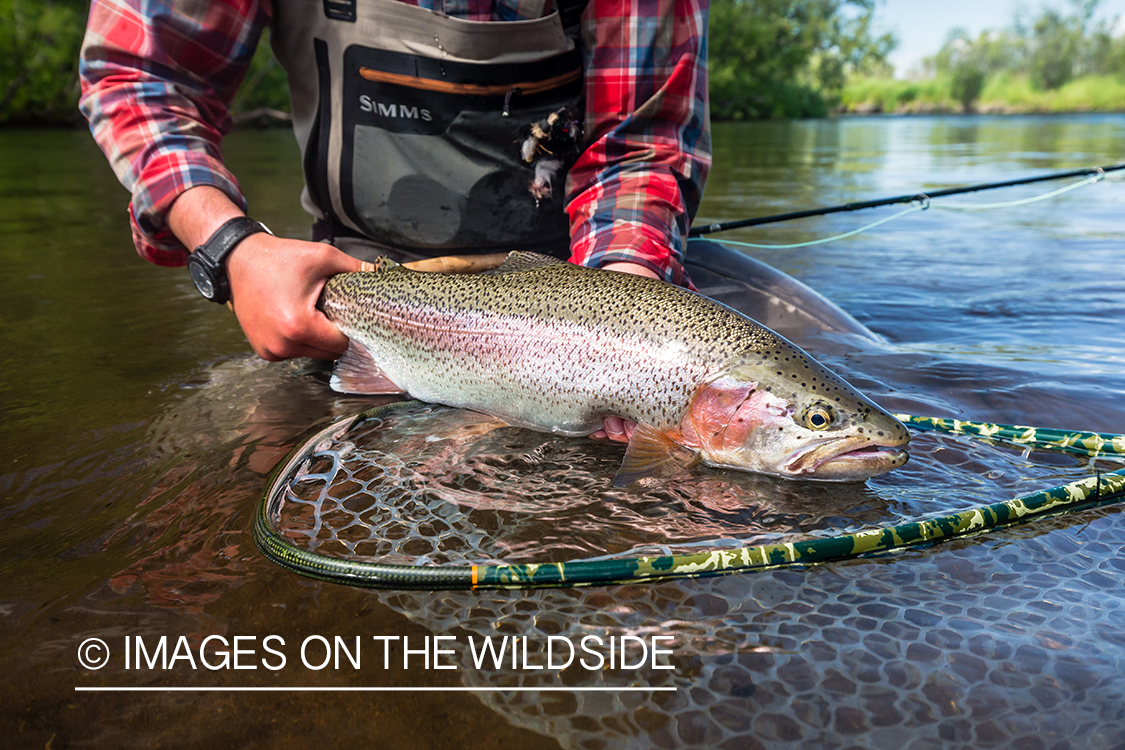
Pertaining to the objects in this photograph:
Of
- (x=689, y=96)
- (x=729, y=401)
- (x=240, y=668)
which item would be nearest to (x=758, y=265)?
(x=689, y=96)

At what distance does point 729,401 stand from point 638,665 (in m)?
0.79

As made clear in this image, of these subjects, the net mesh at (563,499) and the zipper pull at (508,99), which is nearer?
the net mesh at (563,499)

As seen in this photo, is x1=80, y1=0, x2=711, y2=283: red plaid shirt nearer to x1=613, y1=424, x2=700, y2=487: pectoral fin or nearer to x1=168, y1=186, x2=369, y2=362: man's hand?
x1=168, y1=186, x2=369, y2=362: man's hand

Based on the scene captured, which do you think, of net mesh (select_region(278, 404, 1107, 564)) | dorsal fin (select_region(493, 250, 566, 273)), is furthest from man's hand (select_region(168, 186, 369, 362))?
dorsal fin (select_region(493, 250, 566, 273))

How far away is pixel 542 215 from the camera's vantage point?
316cm

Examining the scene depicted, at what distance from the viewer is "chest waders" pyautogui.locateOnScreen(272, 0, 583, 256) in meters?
2.75

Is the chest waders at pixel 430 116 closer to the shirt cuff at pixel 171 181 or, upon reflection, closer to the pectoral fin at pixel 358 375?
the shirt cuff at pixel 171 181

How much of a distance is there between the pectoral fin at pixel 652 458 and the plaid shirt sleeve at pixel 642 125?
87 cm

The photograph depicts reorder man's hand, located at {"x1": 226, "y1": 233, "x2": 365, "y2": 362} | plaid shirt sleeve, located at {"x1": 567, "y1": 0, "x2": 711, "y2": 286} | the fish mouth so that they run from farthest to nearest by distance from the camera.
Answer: plaid shirt sleeve, located at {"x1": 567, "y1": 0, "x2": 711, "y2": 286}, man's hand, located at {"x1": 226, "y1": 233, "x2": 365, "y2": 362}, the fish mouth

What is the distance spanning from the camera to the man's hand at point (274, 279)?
232cm

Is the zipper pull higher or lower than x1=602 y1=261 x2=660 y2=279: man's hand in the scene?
higher

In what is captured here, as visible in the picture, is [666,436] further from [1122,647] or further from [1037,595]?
[1122,647]

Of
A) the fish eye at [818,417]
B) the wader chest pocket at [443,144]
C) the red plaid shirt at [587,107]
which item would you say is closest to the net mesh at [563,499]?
the fish eye at [818,417]

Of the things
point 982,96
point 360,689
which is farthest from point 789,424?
point 982,96
